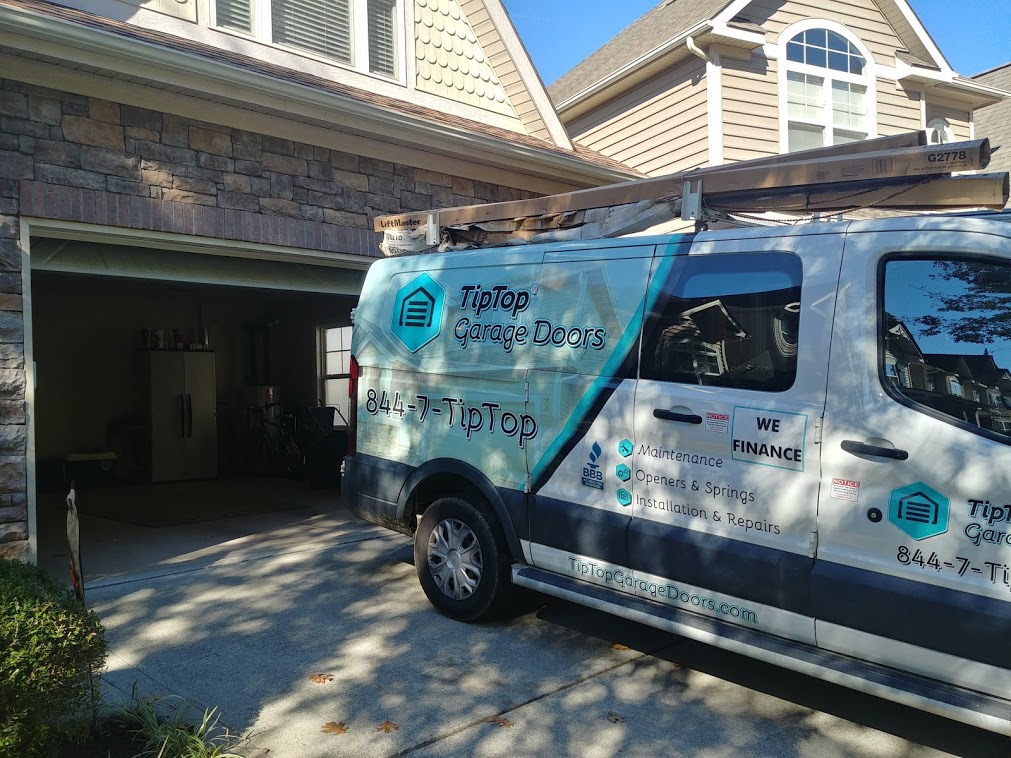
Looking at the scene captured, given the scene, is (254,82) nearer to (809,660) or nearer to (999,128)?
(809,660)

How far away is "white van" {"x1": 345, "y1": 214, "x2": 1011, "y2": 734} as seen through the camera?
3342 mm

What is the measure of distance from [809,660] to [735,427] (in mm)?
1063

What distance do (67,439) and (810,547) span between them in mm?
12236

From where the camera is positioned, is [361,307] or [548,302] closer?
[548,302]

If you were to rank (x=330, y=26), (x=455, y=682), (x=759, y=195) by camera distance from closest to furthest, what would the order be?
(x=455, y=682)
(x=759, y=195)
(x=330, y=26)

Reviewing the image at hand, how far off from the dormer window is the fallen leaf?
23.1 feet

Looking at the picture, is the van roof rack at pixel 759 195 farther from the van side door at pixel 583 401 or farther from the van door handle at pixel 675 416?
the van door handle at pixel 675 416

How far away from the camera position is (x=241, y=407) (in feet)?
46.9

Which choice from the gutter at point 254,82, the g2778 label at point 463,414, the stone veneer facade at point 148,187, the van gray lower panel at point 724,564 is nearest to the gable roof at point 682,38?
the gutter at point 254,82

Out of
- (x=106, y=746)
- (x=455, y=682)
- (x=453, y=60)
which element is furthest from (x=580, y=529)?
(x=453, y=60)

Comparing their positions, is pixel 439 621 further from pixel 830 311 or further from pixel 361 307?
pixel 830 311

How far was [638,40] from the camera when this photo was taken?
14898mm

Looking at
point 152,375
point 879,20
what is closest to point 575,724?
point 152,375

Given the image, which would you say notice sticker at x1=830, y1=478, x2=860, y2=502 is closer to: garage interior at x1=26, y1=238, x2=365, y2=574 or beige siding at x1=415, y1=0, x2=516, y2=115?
beige siding at x1=415, y1=0, x2=516, y2=115
